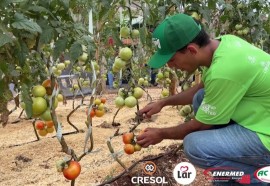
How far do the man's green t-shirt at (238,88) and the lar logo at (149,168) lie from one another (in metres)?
0.81

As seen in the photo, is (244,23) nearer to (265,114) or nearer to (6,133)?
(265,114)

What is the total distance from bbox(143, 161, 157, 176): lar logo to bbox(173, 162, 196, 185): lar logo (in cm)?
22

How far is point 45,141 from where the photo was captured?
136 inches

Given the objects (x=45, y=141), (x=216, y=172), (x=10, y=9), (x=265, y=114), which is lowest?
(x=45, y=141)

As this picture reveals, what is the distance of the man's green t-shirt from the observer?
4.77ft

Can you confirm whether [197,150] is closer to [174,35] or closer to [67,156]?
[174,35]

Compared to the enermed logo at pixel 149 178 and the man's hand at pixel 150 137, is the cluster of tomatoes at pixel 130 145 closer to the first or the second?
the man's hand at pixel 150 137

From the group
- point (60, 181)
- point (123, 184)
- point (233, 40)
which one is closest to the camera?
point (233, 40)

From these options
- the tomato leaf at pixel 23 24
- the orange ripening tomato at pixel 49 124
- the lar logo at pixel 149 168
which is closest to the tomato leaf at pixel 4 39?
the tomato leaf at pixel 23 24

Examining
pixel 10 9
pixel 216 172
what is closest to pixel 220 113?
pixel 216 172

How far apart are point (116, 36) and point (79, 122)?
267 cm

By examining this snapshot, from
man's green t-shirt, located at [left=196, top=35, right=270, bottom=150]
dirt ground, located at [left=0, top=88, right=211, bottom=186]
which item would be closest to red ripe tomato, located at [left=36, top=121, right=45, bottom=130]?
dirt ground, located at [left=0, top=88, right=211, bottom=186]

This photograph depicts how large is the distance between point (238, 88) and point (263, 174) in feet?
1.47

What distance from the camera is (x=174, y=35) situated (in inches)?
60.2
